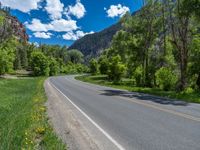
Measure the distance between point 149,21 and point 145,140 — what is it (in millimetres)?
33806

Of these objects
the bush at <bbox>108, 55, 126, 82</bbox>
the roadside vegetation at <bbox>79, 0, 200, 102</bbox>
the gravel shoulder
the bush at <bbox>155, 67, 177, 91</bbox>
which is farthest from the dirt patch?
the bush at <bbox>108, 55, 126, 82</bbox>

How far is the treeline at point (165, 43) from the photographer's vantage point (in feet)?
95.7

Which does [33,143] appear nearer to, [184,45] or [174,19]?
[184,45]

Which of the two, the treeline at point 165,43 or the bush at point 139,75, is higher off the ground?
the treeline at point 165,43

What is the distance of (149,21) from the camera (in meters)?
40.2

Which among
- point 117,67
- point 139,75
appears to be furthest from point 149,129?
point 117,67

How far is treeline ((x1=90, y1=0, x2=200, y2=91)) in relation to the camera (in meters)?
29.2

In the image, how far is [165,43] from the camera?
3809 centimetres

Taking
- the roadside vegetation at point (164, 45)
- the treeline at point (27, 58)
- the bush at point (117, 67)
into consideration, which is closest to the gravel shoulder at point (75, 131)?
the roadside vegetation at point (164, 45)

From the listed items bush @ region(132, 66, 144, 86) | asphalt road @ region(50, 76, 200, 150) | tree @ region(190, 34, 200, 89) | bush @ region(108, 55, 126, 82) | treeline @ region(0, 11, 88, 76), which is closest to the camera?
asphalt road @ region(50, 76, 200, 150)

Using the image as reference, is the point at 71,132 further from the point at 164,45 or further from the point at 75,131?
the point at 164,45

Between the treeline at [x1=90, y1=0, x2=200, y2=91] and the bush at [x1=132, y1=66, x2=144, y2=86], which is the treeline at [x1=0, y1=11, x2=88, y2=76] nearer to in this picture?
the treeline at [x1=90, y1=0, x2=200, y2=91]

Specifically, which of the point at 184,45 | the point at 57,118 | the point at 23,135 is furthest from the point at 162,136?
the point at 184,45

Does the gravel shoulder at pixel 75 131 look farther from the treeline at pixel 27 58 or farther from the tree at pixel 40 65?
the tree at pixel 40 65
